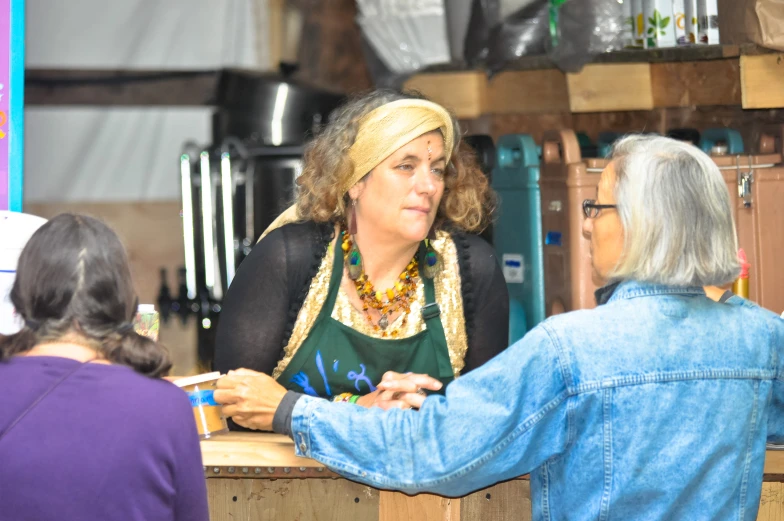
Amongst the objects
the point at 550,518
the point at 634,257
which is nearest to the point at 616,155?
the point at 634,257

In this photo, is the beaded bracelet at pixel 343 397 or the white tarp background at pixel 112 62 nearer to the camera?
the beaded bracelet at pixel 343 397

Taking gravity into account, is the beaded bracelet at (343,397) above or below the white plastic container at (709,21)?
below

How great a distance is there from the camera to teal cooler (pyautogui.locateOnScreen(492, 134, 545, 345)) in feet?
12.2

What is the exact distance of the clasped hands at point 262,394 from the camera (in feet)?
6.68

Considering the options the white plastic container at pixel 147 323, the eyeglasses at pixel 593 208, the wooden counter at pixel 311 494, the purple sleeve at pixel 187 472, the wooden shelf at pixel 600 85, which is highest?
the wooden shelf at pixel 600 85

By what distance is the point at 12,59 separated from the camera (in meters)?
2.68

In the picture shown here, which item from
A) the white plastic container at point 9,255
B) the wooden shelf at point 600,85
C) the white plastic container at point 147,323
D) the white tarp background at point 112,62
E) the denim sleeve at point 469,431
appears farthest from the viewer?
the white tarp background at point 112,62

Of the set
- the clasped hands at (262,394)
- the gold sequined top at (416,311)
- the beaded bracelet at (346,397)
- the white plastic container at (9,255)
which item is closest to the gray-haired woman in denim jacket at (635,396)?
the clasped hands at (262,394)

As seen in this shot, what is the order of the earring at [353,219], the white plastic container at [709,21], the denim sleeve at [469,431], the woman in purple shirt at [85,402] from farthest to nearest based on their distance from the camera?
the white plastic container at [709,21] < the earring at [353,219] < the denim sleeve at [469,431] < the woman in purple shirt at [85,402]

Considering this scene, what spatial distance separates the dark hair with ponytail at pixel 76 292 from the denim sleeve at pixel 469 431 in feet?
1.38

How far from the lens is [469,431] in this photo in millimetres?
1687

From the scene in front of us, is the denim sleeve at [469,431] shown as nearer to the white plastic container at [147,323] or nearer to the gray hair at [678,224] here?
the gray hair at [678,224]

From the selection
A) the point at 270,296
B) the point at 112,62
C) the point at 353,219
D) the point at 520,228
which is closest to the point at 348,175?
the point at 353,219

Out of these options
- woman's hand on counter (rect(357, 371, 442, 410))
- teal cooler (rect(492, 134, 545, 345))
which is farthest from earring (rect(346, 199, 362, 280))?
teal cooler (rect(492, 134, 545, 345))
